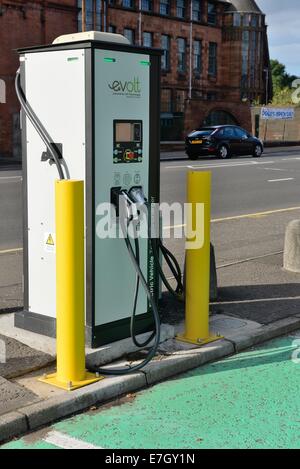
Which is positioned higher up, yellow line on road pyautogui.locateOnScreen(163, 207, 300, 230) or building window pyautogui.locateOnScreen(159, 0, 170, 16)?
building window pyautogui.locateOnScreen(159, 0, 170, 16)

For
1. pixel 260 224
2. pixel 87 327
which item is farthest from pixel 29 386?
pixel 260 224

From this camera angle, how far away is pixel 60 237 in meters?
4.03

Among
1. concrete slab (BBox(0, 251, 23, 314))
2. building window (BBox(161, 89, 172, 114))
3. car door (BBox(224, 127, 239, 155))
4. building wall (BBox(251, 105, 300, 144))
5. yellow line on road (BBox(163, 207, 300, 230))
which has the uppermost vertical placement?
building window (BBox(161, 89, 172, 114))

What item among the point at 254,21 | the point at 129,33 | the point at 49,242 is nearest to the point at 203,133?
the point at 129,33

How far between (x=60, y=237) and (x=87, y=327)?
82cm

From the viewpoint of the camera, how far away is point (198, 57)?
1951 inches

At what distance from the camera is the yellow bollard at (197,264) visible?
4.86 meters

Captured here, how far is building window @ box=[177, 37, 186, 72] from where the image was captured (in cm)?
4762

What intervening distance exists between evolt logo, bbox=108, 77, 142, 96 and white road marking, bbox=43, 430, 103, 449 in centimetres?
228

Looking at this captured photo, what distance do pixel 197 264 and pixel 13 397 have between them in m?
1.74

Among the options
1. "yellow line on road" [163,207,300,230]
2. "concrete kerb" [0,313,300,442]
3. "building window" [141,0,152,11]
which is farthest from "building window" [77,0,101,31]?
"concrete kerb" [0,313,300,442]

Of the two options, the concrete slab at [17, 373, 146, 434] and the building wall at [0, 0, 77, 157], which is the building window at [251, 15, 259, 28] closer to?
the building wall at [0, 0, 77, 157]
